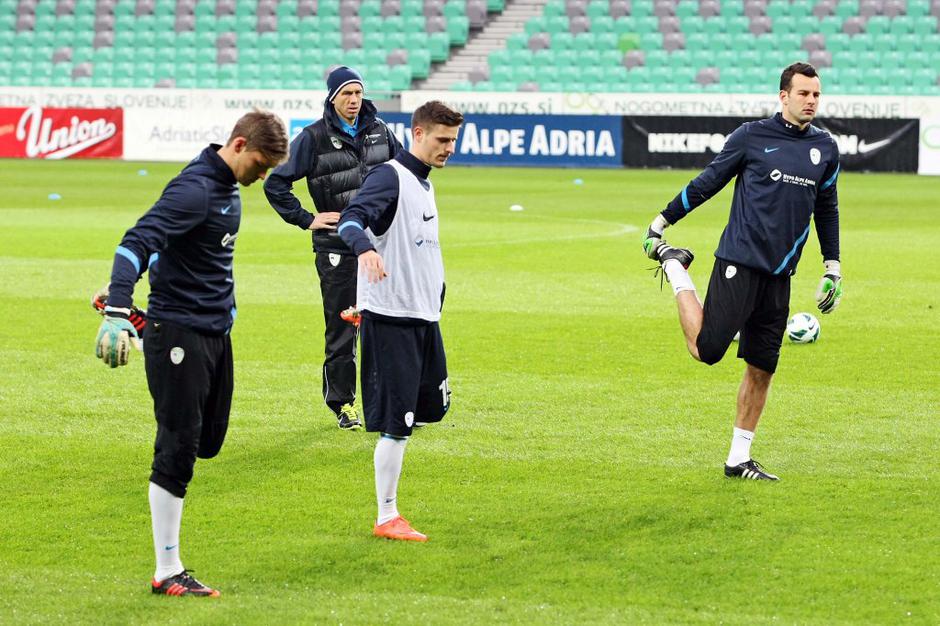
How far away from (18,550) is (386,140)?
11.9ft

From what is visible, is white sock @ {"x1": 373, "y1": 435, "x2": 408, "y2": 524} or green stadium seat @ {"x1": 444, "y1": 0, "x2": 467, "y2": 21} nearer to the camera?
white sock @ {"x1": 373, "y1": 435, "x2": 408, "y2": 524}


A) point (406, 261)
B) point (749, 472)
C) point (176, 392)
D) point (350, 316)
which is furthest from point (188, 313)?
point (749, 472)

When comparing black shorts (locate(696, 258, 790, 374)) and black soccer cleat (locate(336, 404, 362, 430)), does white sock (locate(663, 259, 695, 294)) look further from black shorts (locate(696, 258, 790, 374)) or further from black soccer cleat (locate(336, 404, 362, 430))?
black soccer cleat (locate(336, 404, 362, 430))

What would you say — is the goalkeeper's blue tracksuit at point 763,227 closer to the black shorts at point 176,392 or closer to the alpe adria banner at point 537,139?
the black shorts at point 176,392

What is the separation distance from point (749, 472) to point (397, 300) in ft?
7.21

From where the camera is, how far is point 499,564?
19.2 feet

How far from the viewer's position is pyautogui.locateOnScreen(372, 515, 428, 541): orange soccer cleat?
6203mm

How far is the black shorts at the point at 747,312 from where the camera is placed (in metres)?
7.27

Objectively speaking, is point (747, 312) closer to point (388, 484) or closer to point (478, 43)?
point (388, 484)

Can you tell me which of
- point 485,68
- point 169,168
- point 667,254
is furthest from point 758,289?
point 485,68

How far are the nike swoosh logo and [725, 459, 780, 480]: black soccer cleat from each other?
91.0 feet

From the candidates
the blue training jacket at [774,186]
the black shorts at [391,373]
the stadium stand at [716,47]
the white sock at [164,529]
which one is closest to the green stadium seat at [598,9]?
the stadium stand at [716,47]

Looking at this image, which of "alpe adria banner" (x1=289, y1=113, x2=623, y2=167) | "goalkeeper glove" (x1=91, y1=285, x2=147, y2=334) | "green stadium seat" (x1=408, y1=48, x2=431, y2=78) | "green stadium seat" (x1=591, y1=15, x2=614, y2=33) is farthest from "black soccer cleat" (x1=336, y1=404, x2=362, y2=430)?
"green stadium seat" (x1=591, y1=15, x2=614, y2=33)

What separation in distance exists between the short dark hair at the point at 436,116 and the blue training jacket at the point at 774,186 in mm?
1665
